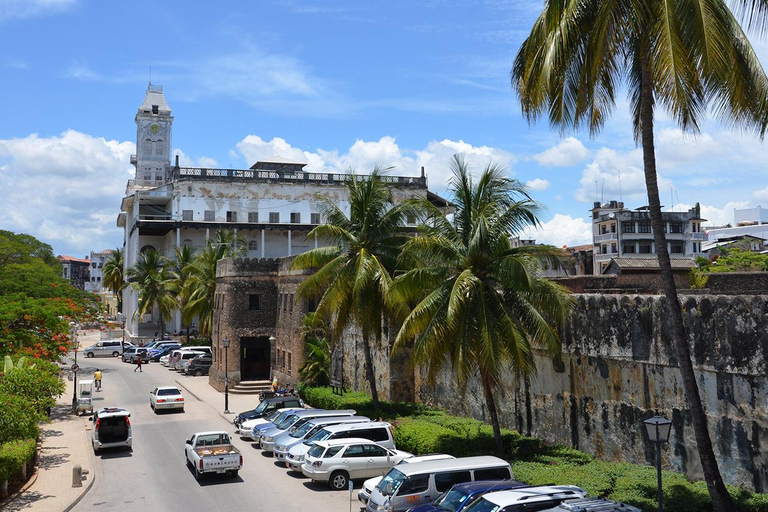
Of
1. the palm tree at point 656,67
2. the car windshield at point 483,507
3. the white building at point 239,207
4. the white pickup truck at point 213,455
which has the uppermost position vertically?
the white building at point 239,207

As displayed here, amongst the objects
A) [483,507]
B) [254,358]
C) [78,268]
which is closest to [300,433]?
[483,507]

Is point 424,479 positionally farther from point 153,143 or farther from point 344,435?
point 153,143

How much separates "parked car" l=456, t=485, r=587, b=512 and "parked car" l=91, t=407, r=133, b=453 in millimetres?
17139

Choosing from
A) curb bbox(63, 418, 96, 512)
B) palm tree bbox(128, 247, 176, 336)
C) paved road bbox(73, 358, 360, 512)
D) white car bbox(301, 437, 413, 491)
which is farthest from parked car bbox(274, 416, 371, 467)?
palm tree bbox(128, 247, 176, 336)

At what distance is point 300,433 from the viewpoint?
78.3ft

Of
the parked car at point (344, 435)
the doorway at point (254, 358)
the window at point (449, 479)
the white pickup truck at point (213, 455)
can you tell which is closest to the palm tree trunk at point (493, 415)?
the window at point (449, 479)

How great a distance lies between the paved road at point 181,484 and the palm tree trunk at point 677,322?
8.07 meters

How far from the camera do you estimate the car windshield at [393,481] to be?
16.2m

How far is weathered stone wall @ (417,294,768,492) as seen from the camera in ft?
47.7

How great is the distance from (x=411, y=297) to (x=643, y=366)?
251 inches

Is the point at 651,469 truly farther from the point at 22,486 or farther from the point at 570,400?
the point at 22,486

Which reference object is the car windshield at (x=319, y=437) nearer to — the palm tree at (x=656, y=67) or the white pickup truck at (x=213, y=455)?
the white pickup truck at (x=213, y=455)

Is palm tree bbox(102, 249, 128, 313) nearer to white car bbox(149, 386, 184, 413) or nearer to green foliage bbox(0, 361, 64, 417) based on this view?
white car bbox(149, 386, 184, 413)

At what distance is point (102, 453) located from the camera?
26.2 m
